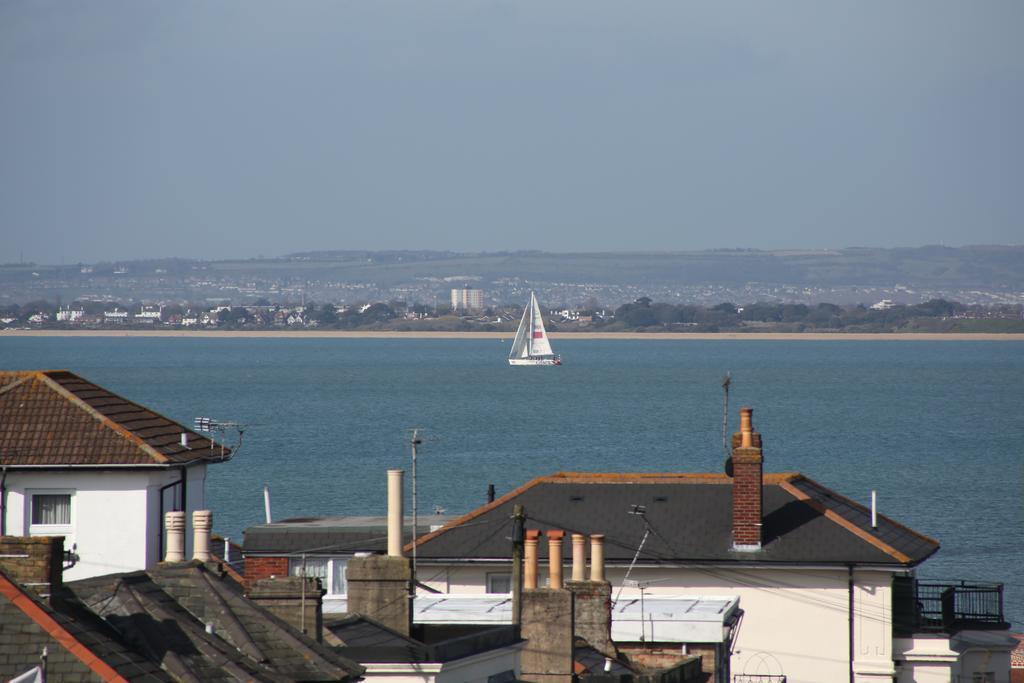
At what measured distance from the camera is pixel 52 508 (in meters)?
31.3

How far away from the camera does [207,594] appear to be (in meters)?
15.6

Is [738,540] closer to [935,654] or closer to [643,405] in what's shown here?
[935,654]

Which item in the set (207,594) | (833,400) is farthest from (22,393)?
(833,400)

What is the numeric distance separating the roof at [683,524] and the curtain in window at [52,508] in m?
5.77

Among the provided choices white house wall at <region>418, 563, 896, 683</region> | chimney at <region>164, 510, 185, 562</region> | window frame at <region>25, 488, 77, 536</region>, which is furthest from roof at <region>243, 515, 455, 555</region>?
chimney at <region>164, 510, 185, 562</region>

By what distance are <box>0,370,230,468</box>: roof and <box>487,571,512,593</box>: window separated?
552 cm

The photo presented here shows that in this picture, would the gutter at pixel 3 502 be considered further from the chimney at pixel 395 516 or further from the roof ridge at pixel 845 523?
the chimney at pixel 395 516

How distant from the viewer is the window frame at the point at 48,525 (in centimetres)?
3066

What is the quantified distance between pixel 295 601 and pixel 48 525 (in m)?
15.4

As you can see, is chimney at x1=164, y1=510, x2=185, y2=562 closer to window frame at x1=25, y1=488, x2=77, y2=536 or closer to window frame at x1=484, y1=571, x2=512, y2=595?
window frame at x1=484, y1=571, x2=512, y2=595

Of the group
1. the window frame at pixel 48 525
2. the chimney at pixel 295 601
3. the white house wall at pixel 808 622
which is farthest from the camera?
the window frame at pixel 48 525

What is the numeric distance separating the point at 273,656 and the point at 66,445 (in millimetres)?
17345

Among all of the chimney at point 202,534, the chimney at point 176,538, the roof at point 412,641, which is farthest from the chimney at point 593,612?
the chimney at point 176,538

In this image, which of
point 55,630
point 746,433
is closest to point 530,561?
point 746,433
